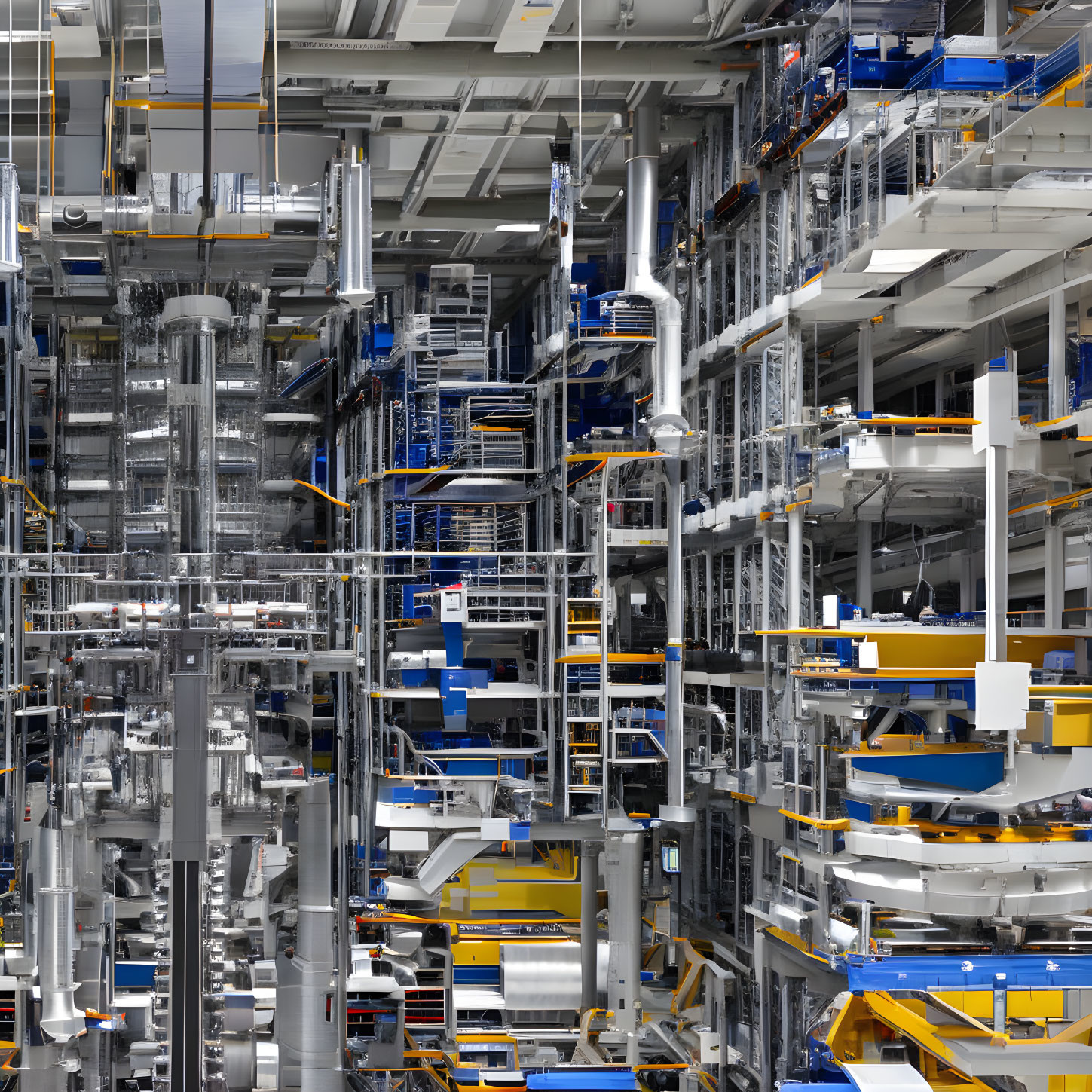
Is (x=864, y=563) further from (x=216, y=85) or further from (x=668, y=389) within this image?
(x=216, y=85)

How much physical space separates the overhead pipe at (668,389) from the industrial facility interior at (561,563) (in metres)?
0.06

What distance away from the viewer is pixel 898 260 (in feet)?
31.1

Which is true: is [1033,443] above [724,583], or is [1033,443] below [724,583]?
above

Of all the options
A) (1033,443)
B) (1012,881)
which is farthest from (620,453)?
(1012,881)

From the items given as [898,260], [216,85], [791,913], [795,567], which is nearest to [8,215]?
[216,85]

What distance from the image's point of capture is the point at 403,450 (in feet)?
46.9

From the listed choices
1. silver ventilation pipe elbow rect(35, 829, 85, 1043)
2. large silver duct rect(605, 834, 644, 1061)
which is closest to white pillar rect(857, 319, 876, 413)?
large silver duct rect(605, 834, 644, 1061)

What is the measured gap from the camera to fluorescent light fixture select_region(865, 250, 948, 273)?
9.34 meters

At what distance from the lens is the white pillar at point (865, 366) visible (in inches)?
427

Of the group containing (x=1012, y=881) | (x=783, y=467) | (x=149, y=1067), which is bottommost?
(x=149, y=1067)

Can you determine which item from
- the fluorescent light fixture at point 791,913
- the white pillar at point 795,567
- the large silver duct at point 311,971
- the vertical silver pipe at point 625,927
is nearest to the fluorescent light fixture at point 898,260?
the white pillar at point 795,567

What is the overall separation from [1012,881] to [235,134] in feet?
24.1

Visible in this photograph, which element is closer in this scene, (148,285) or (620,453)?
(148,285)

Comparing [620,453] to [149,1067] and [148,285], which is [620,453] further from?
[149,1067]
